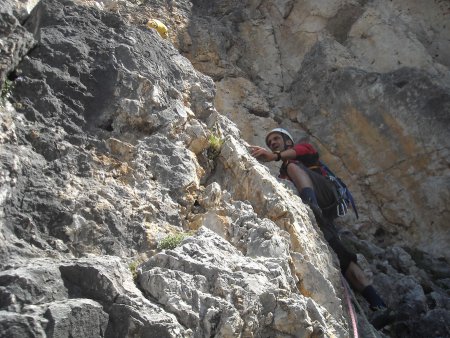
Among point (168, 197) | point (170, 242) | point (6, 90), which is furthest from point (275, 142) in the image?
point (6, 90)

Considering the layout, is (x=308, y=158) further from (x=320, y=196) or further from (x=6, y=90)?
(x=6, y=90)

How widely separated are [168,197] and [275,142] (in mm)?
4225

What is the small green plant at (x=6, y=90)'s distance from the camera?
230 inches

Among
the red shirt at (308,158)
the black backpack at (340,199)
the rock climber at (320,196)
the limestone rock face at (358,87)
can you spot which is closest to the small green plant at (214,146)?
the rock climber at (320,196)

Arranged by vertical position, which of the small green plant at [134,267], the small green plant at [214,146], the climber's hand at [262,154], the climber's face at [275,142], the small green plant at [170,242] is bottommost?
the small green plant at [134,267]

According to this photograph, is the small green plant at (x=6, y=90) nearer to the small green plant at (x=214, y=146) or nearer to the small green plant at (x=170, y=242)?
the small green plant at (x=170, y=242)

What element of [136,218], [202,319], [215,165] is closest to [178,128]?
[215,165]

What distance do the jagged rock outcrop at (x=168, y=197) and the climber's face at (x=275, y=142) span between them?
83 centimetres

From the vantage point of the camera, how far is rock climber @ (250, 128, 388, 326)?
8.45 meters

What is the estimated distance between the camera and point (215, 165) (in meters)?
7.49

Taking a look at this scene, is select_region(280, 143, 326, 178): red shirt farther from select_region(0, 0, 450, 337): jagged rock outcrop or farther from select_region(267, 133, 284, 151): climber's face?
select_region(0, 0, 450, 337): jagged rock outcrop

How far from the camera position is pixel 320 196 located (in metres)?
9.02

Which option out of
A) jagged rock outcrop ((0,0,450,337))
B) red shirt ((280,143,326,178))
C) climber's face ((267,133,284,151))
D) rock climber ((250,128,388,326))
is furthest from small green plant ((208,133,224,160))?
climber's face ((267,133,284,151))

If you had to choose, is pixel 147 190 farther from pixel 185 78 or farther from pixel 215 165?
pixel 185 78
